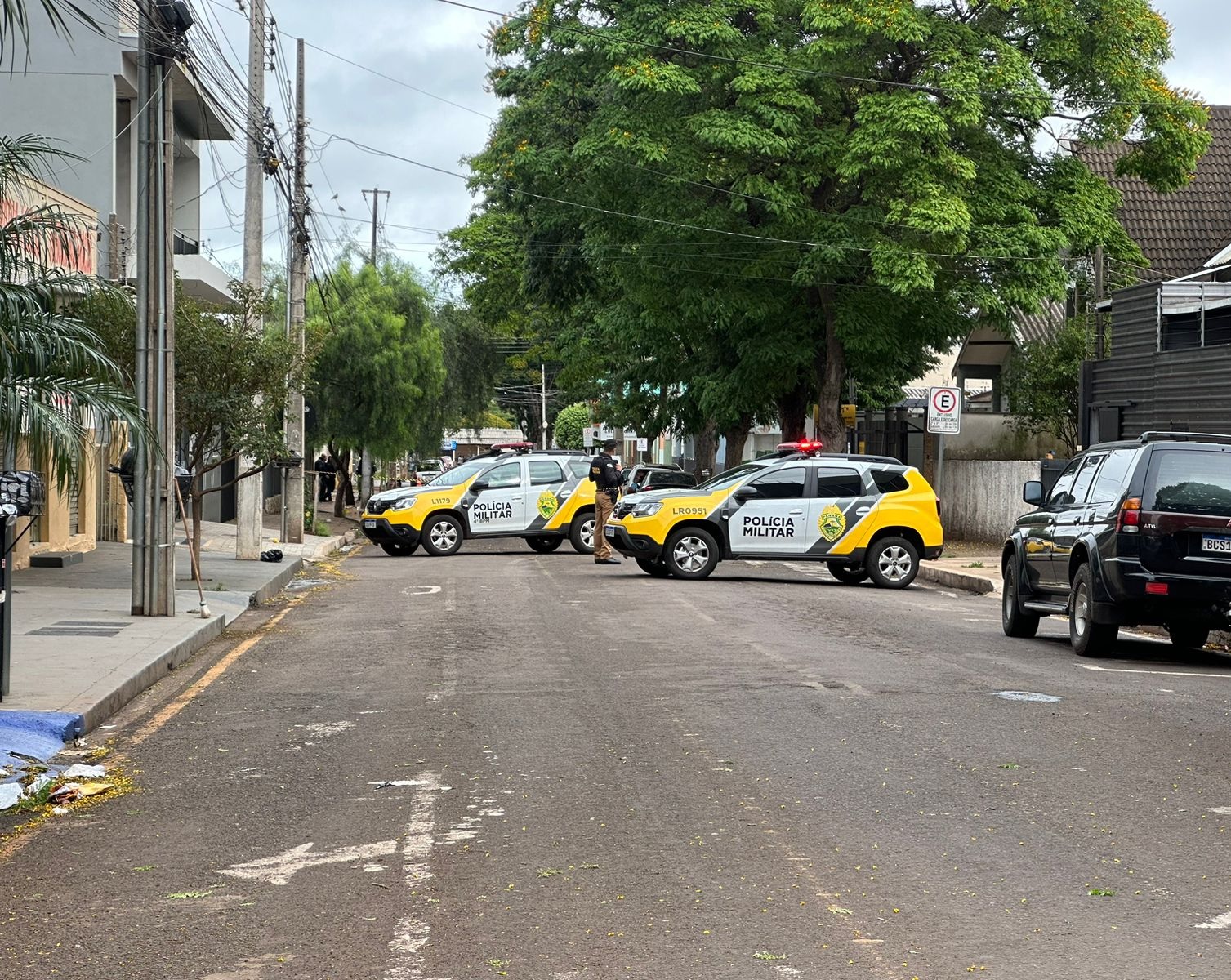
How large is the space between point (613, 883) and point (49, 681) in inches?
255

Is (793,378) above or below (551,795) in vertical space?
above

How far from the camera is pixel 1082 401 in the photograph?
29.0 metres

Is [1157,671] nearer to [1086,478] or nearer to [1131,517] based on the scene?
[1131,517]

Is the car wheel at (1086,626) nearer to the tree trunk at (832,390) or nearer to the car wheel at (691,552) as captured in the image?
the car wheel at (691,552)

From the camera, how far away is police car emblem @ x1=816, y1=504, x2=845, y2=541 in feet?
73.9

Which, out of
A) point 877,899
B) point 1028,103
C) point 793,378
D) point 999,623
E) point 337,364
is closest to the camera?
point 877,899

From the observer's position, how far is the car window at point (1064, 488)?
15405 mm

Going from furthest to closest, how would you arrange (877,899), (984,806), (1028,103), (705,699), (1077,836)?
1. (1028,103)
2. (705,699)
3. (984,806)
4. (1077,836)
5. (877,899)

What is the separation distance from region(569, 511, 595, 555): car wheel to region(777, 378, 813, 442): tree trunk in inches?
321

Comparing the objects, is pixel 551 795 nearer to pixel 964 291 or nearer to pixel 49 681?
pixel 49 681

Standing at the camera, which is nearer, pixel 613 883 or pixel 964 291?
pixel 613 883

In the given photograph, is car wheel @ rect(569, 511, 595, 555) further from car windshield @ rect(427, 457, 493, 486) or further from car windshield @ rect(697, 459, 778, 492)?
car windshield @ rect(697, 459, 778, 492)

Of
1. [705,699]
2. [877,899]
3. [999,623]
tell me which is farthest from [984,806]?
[999,623]

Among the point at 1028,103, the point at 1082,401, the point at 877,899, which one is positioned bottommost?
the point at 877,899
